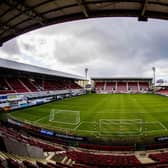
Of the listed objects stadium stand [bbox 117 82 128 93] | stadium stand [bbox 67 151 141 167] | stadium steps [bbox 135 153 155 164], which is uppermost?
stadium stand [bbox 117 82 128 93]

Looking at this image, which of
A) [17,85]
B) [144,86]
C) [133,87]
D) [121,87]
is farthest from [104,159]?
[144,86]

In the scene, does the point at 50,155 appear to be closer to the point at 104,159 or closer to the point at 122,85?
the point at 104,159

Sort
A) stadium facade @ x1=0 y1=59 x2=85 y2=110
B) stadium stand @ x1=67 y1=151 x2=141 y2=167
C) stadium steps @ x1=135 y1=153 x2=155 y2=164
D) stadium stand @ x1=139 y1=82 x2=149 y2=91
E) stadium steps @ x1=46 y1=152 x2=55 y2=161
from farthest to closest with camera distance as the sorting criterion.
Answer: stadium stand @ x1=139 y1=82 x2=149 y2=91 < stadium facade @ x1=0 y1=59 x2=85 y2=110 < stadium steps @ x1=135 y1=153 x2=155 y2=164 < stadium steps @ x1=46 y1=152 x2=55 y2=161 < stadium stand @ x1=67 y1=151 x2=141 y2=167

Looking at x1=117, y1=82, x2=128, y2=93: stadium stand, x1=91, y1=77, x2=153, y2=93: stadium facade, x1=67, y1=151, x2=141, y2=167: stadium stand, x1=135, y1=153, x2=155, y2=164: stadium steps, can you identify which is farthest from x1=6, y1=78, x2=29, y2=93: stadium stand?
x1=117, y1=82, x2=128, y2=93: stadium stand

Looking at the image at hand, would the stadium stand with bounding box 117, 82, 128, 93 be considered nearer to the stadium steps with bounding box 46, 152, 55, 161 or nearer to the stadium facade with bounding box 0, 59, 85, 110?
the stadium facade with bounding box 0, 59, 85, 110

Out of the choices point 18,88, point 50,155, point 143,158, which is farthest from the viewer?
point 18,88

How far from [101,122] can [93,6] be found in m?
13.4

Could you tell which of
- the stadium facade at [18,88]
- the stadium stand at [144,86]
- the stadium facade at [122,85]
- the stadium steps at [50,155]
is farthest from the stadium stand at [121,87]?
the stadium steps at [50,155]

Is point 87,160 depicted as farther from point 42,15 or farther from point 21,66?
point 21,66

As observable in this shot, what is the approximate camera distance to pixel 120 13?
6520mm

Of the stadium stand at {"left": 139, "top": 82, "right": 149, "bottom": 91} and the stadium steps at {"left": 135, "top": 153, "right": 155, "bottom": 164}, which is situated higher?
the stadium stand at {"left": 139, "top": 82, "right": 149, "bottom": 91}

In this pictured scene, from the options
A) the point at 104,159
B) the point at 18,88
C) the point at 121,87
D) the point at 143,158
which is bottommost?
the point at 143,158

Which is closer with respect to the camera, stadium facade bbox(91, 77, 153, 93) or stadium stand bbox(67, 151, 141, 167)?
stadium stand bbox(67, 151, 141, 167)

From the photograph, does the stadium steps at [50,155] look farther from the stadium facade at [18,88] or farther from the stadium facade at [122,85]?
the stadium facade at [122,85]
